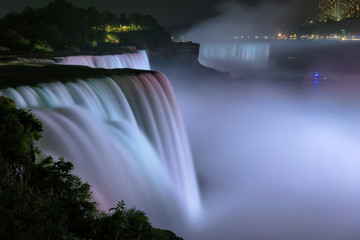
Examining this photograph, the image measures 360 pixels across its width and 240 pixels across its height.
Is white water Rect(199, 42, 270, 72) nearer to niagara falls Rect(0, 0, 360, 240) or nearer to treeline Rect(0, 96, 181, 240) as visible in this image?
niagara falls Rect(0, 0, 360, 240)

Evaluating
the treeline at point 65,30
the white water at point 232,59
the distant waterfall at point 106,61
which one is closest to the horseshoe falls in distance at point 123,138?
the distant waterfall at point 106,61

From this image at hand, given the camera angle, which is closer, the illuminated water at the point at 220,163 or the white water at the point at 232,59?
the illuminated water at the point at 220,163

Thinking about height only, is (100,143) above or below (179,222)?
above

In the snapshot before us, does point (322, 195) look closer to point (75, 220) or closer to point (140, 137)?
point (140, 137)

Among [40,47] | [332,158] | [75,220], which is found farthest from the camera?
[40,47]

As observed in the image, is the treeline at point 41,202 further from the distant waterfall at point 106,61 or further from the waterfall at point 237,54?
the waterfall at point 237,54

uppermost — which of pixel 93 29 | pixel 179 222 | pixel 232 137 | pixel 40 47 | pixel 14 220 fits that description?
pixel 93 29

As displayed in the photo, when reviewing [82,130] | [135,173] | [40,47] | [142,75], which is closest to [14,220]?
[82,130]
